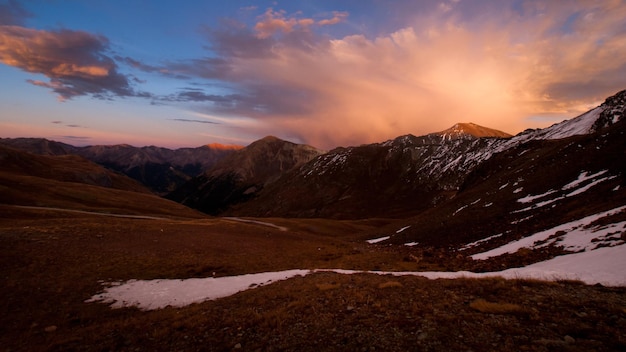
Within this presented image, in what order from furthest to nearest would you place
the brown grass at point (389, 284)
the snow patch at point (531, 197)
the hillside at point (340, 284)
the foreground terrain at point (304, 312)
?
1. the snow patch at point (531, 197)
2. the brown grass at point (389, 284)
3. the hillside at point (340, 284)
4. the foreground terrain at point (304, 312)

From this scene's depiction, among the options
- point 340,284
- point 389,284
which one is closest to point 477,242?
point 389,284

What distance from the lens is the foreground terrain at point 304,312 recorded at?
9516mm

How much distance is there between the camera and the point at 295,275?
76.5 ft

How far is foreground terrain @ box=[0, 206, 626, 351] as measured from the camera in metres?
9.52

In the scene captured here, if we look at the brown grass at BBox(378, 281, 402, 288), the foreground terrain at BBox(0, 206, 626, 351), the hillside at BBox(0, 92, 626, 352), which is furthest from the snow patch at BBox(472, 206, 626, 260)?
the brown grass at BBox(378, 281, 402, 288)

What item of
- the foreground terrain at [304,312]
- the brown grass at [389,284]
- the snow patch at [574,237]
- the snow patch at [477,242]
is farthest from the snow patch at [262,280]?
the snow patch at [477,242]

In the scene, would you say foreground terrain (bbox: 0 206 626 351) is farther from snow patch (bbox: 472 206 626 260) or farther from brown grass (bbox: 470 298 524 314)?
snow patch (bbox: 472 206 626 260)

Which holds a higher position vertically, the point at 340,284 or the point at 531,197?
the point at 531,197

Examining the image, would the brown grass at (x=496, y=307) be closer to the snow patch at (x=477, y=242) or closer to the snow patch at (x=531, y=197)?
the snow patch at (x=477, y=242)

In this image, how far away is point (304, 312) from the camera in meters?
13.5

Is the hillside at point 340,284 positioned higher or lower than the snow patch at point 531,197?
lower

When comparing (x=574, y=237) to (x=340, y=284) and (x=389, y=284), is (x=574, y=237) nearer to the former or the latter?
(x=389, y=284)

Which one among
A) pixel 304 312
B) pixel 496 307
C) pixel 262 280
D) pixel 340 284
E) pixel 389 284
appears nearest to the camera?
pixel 496 307

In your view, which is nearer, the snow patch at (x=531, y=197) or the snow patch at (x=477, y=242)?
the snow patch at (x=477, y=242)
